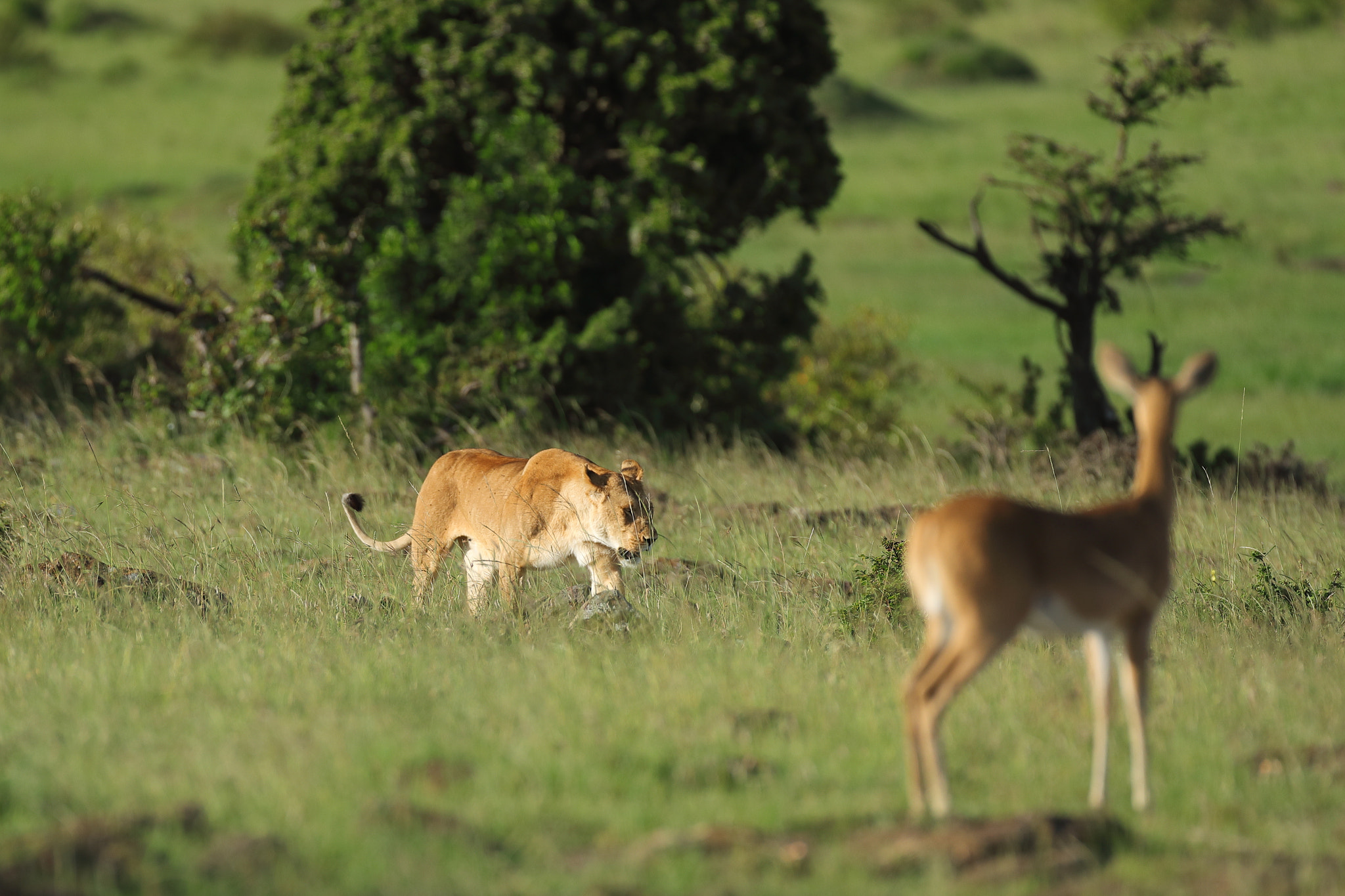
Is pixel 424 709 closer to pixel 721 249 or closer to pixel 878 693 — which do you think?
pixel 878 693

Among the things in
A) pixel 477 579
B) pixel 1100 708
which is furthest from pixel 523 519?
pixel 1100 708

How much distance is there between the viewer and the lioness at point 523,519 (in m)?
7.28

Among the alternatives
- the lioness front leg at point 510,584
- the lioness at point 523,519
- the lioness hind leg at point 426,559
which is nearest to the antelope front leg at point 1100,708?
the lioness at point 523,519

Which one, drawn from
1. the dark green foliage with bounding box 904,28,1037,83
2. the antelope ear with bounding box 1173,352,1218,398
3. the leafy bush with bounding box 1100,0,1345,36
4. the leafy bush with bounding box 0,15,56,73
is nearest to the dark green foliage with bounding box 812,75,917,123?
the dark green foliage with bounding box 904,28,1037,83

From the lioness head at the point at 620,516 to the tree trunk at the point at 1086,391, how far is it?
8892 mm

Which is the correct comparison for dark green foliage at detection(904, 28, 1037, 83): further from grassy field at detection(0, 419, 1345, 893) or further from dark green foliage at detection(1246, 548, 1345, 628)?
dark green foliage at detection(1246, 548, 1345, 628)

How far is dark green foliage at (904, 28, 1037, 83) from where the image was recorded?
7206 centimetres

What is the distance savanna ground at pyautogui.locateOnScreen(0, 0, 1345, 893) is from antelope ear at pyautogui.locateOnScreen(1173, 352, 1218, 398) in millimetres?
1355

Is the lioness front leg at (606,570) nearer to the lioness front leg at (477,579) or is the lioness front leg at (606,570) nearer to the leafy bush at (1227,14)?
the lioness front leg at (477,579)

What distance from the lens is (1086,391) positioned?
594 inches

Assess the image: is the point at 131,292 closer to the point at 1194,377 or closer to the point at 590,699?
the point at 590,699

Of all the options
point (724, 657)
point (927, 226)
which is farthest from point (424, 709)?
point (927, 226)

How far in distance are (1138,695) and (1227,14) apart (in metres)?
77.8

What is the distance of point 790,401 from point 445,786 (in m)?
15.0
